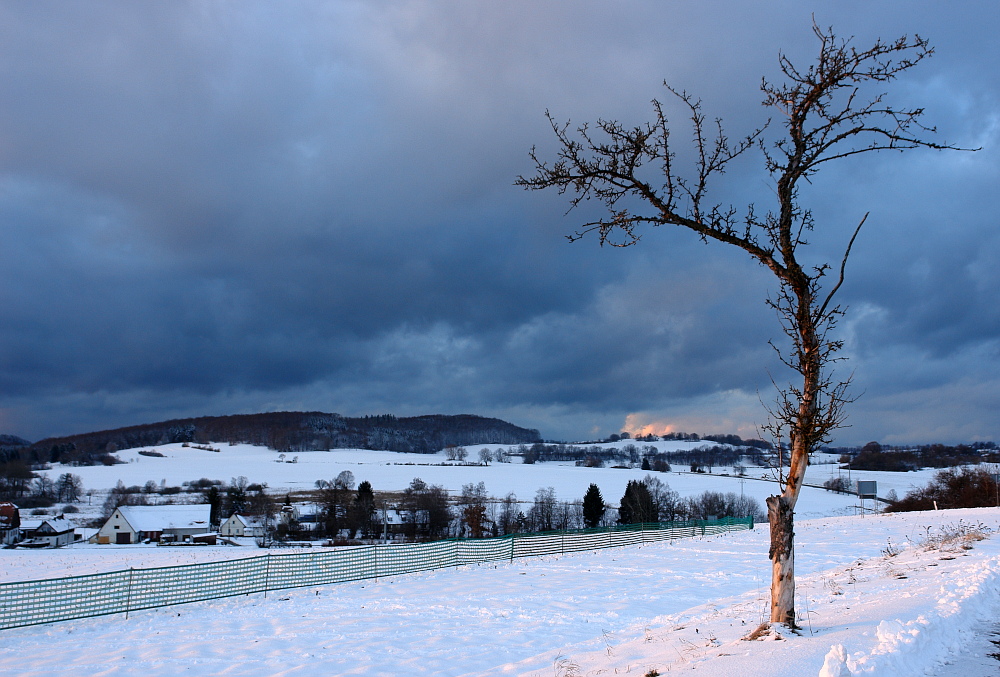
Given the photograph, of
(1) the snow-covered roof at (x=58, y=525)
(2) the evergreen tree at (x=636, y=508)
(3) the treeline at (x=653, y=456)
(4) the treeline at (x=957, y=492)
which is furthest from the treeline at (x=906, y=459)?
(1) the snow-covered roof at (x=58, y=525)

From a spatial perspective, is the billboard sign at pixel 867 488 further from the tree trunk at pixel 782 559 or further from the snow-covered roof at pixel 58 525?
A: the snow-covered roof at pixel 58 525

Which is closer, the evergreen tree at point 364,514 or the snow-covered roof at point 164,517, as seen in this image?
the evergreen tree at point 364,514

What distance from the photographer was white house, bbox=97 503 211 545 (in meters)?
76.4

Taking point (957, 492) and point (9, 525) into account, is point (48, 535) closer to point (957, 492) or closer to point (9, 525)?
point (9, 525)

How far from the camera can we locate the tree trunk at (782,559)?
6.80 meters

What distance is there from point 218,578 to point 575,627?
39.1 ft

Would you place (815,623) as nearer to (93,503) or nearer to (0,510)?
(0,510)

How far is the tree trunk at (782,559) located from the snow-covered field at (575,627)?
0.37 meters

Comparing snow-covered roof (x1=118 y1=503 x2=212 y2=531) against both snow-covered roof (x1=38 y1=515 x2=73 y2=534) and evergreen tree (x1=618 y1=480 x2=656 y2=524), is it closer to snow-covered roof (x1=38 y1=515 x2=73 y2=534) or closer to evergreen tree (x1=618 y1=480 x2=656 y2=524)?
snow-covered roof (x1=38 y1=515 x2=73 y2=534)

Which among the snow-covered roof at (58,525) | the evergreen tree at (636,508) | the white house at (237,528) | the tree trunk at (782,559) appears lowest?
the white house at (237,528)

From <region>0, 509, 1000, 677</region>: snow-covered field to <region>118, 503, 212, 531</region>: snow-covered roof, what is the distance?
2766 inches

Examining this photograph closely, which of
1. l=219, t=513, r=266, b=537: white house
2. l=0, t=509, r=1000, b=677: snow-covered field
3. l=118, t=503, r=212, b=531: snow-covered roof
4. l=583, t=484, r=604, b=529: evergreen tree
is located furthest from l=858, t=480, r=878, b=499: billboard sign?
l=118, t=503, r=212, b=531: snow-covered roof

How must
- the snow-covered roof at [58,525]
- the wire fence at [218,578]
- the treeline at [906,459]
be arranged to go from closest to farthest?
1. the wire fence at [218,578]
2. the snow-covered roof at [58,525]
3. the treeline at [906,459]

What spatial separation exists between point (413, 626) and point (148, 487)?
11845 centimetres
